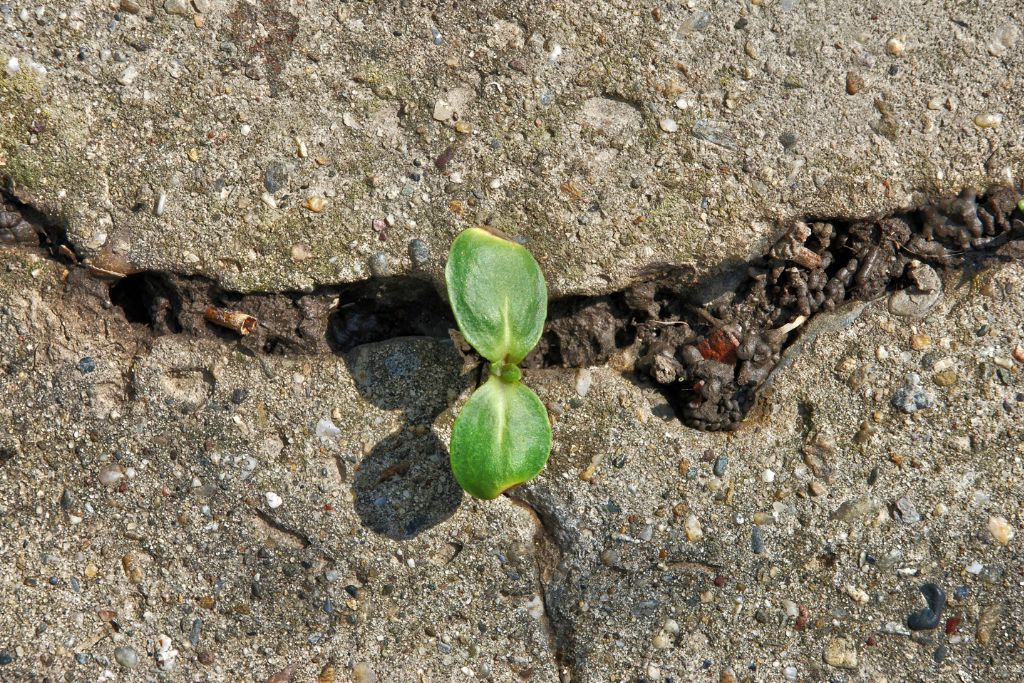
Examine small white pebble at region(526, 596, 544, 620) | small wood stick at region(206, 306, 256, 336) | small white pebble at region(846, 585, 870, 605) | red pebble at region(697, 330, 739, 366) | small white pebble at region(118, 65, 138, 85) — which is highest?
small white pebble at region(118, 65, 138, 85)

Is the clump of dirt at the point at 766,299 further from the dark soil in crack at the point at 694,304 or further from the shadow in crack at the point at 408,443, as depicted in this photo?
the shadow in crack at the point at 408,443

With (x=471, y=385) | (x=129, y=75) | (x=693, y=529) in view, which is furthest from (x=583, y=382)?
(x=129, y=75)

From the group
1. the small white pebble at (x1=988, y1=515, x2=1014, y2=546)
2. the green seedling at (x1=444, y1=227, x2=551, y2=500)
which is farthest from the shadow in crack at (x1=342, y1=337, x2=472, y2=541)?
the small white pebble at (x1=988, y1=515, x2=1014, y2=546)

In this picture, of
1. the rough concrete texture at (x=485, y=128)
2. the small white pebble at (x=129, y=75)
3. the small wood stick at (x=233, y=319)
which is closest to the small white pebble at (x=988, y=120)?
the rough concrete texture at (x=485, y=128)

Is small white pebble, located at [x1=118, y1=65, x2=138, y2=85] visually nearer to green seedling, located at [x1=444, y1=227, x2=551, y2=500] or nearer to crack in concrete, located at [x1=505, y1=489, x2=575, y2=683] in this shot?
green seedling, located at [x1=444, y1=227, x2=551, y2=500]

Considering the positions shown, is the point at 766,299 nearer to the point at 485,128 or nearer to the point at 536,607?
the point at 485,128

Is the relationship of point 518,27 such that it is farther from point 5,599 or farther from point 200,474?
point 5,599

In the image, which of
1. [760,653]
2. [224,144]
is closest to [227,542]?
[224,144]
